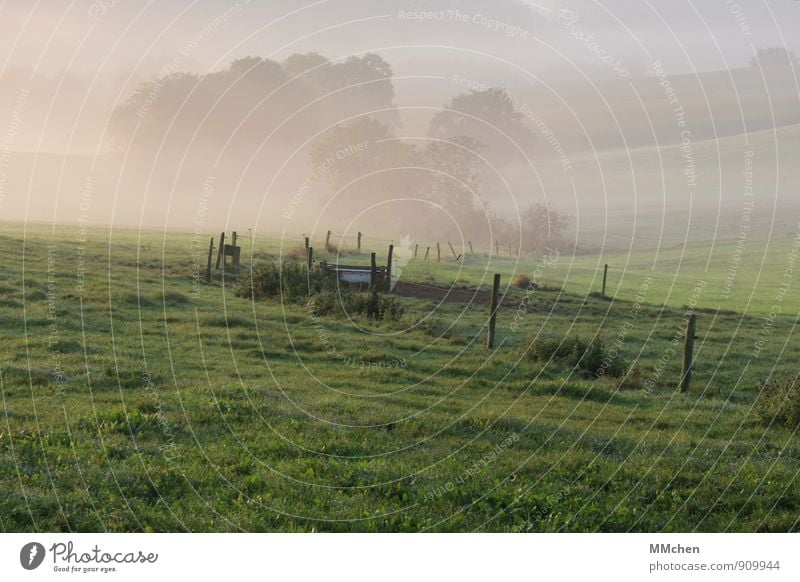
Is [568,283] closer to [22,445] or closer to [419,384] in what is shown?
[419,384]

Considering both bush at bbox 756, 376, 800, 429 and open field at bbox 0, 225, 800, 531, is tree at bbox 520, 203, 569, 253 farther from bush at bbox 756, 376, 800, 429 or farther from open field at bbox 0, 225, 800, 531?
bush at bbox 756, 376, 800, 429

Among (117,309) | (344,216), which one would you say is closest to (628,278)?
(344,216)

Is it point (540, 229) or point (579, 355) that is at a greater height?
point (540, 229)

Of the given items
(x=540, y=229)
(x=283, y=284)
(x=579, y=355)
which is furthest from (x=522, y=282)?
(x=540, y=229)

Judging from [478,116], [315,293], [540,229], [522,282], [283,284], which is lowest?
[315,293]

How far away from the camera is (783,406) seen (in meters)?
18.4

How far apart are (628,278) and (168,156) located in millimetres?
49450

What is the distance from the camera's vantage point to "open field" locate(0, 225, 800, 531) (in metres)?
11.7

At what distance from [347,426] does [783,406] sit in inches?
375

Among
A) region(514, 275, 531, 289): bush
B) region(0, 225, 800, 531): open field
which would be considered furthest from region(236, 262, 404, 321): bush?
region(514, 275, 531, 289): bush

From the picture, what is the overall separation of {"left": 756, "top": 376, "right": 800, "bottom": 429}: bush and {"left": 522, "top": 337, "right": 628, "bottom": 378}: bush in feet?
16.2

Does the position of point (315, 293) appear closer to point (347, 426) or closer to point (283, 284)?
point (283, 284)

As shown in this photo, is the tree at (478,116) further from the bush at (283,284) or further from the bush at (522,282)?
the bush at (283,284)

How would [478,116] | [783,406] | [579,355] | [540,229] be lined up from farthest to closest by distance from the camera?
[478,116]
[540,229]
[579,355]
[783,406]
